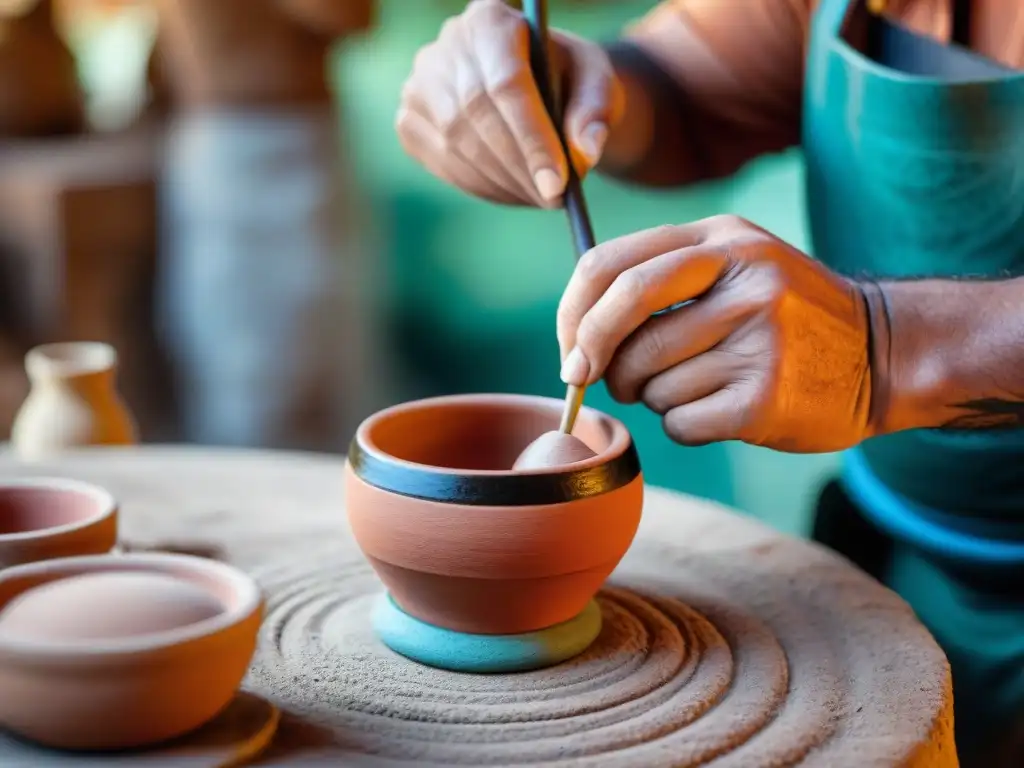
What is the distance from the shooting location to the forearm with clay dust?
116cm

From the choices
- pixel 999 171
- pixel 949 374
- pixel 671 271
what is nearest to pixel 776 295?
pixel 671 271

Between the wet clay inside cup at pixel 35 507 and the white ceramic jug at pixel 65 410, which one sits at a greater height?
the wet clay inside cup at pixel 35 507

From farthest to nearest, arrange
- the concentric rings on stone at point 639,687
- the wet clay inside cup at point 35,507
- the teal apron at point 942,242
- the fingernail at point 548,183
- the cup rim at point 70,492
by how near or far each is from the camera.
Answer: the teal apron at point 942,242 → the fingernail at point 548,183 → the wet clay inside cup at point 35,507 → the cup rim at point 70,492 → the concentric rings on stone at point 639,687

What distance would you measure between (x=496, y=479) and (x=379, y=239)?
3146 mm

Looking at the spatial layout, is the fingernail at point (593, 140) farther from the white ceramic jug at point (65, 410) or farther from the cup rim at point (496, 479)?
the white ceramic jug at point (65, 410)

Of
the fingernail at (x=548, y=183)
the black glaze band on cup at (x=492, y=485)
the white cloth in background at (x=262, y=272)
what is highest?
the fingernail at (x=548, y=183)

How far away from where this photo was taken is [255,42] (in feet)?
10.3

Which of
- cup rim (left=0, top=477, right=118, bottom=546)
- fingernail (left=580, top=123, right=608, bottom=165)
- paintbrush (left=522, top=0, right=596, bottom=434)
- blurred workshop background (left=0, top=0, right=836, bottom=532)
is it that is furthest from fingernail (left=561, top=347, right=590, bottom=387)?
blurred workshop background (left=0, top=0, right=836, bottom=532)

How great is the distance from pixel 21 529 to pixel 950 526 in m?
1.06

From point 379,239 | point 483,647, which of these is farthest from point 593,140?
point 379,239

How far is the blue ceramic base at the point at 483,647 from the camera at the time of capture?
1013 mm

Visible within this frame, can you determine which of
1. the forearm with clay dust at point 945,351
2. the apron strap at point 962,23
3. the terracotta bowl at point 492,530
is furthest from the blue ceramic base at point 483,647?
the apron strap at point 962,23

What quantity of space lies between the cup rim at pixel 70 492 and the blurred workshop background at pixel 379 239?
2.05 meters

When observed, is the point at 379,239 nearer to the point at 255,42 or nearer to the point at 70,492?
the point at 255,42
